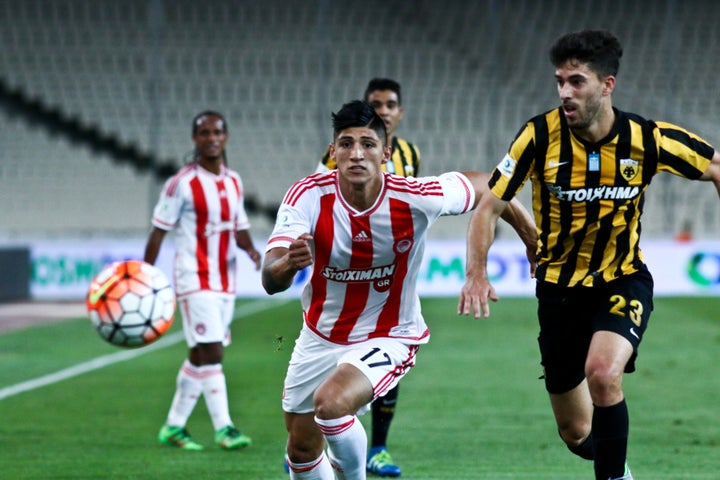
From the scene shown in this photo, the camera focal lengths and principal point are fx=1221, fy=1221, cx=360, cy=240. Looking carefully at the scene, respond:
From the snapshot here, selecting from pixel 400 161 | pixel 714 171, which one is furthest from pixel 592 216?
pixel 400 161

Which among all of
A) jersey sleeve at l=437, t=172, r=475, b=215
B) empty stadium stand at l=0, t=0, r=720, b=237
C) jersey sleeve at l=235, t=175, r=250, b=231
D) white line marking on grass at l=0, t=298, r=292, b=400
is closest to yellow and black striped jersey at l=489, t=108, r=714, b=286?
jersey sleeve at l=437, t=172, r=475, b=215

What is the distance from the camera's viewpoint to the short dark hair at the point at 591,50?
16.9 feet

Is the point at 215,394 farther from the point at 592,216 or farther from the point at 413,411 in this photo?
the point at 592,216

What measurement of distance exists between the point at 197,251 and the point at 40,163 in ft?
54.0

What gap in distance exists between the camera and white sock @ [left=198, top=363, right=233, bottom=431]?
7.74 m

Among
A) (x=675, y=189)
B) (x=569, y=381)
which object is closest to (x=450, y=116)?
(x=675, y=189)

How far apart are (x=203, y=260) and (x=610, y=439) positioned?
3.71 m

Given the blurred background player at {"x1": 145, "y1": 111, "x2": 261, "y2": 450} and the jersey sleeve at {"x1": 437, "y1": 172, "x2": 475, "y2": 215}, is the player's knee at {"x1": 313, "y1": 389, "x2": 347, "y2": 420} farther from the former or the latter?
the blurred background player at {"x1": 145, "y1": 111, "x2": 261, "y2": 450}

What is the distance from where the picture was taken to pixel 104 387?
10328 mm

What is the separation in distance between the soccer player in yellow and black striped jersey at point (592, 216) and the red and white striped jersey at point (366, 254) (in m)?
0.29

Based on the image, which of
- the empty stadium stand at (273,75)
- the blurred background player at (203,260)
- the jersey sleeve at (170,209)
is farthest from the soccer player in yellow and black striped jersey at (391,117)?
the empty stadium stand at (273,75)

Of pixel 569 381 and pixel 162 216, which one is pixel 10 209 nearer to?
pixel 162 216

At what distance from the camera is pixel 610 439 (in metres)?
5.03

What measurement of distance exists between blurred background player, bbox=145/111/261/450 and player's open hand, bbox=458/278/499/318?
3053mm
